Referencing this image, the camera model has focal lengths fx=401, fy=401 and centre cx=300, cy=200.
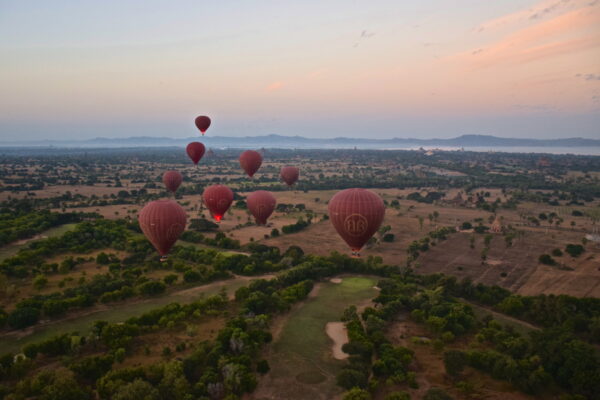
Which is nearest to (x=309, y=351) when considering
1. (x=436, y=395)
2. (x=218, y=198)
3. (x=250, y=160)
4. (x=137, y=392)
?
(x=436, y=395)

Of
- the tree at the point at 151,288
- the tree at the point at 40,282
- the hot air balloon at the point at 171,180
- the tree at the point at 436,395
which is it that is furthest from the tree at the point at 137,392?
the hot air balloon at the point at 171,180

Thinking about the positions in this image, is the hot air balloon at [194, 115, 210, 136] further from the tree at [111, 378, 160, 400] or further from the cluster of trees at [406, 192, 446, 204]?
the cluster of trees at [406, 192, 446, 204]

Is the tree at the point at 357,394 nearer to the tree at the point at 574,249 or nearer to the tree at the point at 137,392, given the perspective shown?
the tree at the point at 137,392

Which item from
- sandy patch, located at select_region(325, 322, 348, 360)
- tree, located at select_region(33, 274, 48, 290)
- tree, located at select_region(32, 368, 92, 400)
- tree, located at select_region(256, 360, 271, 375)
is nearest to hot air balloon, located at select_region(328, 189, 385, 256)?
sandy patch, located at select_region(325, 322, 348, 360)

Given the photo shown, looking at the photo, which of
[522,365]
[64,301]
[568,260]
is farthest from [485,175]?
[64,301]

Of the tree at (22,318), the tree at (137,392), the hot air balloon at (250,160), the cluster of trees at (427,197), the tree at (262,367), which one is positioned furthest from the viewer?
the cluster of trees at (427,197)

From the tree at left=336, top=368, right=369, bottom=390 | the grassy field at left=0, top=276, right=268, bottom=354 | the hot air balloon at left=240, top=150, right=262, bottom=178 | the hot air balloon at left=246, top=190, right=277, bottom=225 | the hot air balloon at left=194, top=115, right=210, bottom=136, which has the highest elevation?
the hot air balloon at left=194, top=115, right=210, bottom=136
